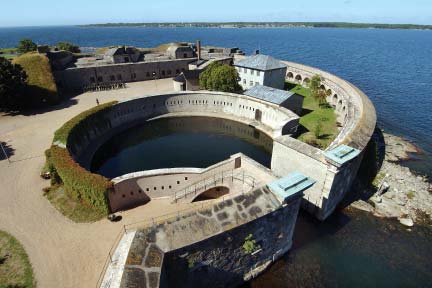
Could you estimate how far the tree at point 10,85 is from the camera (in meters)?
44.4

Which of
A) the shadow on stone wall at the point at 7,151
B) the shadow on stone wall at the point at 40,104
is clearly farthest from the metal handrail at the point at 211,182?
the shadow on stone wall at the point at 40,104

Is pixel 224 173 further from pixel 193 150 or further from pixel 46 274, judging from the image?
pixel 46 274

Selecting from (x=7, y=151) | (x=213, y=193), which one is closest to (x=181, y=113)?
(x=213, y=193)

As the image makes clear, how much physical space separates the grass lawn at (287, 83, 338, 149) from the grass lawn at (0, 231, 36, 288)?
40.6 meters

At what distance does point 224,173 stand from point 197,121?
2500 centimetres

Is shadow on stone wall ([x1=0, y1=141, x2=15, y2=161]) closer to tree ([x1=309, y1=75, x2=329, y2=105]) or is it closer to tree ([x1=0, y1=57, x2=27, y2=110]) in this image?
tree ([x1=0, y1=57, x2=27, y2=110])

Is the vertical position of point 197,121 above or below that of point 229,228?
below

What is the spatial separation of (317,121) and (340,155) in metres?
29.3

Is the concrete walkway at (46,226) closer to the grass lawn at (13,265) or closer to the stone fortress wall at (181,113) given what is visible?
the grass lawn at (13,265)

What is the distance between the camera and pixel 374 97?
68.6 metres

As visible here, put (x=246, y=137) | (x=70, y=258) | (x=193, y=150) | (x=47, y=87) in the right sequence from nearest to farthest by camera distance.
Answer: (x=70, y=258) → (x=193, y=150) → (x=246, y=137) → (x=47, y=87)

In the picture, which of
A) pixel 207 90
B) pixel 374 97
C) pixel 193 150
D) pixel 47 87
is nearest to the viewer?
pixel 193 150

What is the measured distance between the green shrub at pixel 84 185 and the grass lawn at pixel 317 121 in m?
33.3

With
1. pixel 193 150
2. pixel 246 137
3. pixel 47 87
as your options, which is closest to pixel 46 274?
pixel 193 150
